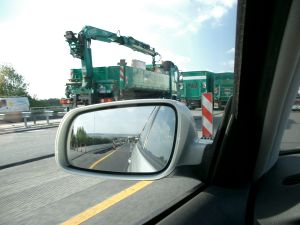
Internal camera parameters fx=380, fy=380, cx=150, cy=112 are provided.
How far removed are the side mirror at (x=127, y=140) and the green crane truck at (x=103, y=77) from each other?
59.4ft

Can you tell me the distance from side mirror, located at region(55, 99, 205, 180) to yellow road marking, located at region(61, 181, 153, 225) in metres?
1.79

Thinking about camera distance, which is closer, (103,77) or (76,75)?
(103,77)

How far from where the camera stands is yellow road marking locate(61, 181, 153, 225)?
3.97 m

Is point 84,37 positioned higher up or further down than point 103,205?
higher up

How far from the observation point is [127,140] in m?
2.21

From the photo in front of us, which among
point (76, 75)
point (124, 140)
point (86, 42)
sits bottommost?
point (124, 140)

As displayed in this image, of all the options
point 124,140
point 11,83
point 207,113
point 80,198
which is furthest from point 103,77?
point 11,83

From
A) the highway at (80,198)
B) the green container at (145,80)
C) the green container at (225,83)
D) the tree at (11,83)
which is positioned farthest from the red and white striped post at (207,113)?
the tree at (11,83)

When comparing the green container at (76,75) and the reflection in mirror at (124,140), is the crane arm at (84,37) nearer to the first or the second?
the green container at (76,75)

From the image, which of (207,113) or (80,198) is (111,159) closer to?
(80,198)

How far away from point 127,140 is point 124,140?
0.06 ft

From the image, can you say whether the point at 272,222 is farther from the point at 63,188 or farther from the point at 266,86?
the point at 63,188

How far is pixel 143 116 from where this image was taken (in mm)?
2258

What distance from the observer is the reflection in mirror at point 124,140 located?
2.12 metres
